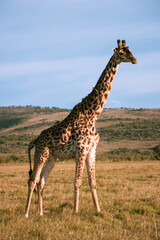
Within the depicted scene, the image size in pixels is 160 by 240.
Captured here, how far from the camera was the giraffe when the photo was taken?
23.8ft

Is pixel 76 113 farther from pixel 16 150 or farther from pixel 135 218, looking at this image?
pixel 16 150

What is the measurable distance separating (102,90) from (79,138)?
1420 millimetres

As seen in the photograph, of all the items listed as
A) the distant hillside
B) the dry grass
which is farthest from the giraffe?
the distant hillside

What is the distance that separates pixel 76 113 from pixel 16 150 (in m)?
55.1

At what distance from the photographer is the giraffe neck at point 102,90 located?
7.66m

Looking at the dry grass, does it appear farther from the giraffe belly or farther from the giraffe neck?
the giraffe neck

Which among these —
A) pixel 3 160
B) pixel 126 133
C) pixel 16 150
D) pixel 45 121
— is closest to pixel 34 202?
pixel 3 160

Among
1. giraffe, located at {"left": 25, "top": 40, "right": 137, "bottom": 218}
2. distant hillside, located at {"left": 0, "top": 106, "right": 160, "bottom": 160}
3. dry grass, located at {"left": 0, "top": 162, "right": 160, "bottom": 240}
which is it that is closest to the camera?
dry grass, located at {"left": 0, "top": 162, "right": 160, "bottom": 240}

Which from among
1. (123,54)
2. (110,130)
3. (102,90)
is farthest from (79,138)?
(110,130)

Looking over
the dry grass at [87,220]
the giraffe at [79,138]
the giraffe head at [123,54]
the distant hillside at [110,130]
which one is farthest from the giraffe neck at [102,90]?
the distant hillside at [110,130]

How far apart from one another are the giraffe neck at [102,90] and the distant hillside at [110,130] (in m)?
31.1

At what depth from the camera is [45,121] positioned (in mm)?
102875

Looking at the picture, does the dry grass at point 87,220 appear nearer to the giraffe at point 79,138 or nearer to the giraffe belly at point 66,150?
the giraffe at point 79,138

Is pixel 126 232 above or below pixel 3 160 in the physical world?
above
